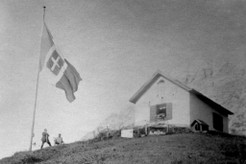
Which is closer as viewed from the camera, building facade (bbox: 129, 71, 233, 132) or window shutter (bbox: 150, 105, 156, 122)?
building facade (bbox: 129, 71, 233, 132)

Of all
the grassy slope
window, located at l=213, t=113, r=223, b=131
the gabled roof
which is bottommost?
the grassy slope

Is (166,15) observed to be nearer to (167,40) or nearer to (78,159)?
(167,40)

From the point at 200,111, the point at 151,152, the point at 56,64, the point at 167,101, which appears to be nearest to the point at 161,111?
the point at 167,101

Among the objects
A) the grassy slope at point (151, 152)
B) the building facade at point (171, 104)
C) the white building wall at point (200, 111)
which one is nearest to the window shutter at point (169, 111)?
the building facade at point (171, 104)

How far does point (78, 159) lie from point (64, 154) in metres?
2.96

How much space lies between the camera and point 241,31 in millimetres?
16688

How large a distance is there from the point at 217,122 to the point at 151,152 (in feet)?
40.4

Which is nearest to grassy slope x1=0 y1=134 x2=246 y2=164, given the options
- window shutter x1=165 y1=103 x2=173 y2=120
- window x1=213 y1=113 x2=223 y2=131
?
window shutter x1=165 y1=103 x2=173 y2=120

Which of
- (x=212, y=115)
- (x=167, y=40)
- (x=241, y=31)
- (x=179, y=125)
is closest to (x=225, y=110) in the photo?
(x=212, y=115)

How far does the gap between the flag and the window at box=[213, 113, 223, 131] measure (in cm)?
1097

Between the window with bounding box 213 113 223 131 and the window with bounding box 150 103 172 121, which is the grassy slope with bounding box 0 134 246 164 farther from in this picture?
the window with bounding box 213 113 223 131

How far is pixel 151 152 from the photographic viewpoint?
17.3m

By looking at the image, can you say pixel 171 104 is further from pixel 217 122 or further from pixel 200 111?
pixel 217 122

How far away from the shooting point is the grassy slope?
16219mm
